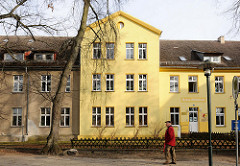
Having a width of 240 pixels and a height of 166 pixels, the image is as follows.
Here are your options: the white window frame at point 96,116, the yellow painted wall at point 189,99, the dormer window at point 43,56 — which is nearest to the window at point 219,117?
the yellow painted wall at point 189,99

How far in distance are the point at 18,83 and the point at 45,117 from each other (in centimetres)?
381

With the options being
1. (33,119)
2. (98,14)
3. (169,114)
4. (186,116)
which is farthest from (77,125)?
(98,14)

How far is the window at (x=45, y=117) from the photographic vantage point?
23.8m

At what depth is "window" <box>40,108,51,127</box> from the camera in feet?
77.9

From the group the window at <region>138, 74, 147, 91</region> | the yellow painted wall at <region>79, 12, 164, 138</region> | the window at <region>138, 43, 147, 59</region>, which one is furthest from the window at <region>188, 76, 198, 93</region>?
the window at <region>138, 43, 147, 59</region>

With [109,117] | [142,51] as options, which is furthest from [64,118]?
[142,51]

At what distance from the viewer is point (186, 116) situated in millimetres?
24203

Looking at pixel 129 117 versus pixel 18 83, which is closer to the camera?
pixel 129 117

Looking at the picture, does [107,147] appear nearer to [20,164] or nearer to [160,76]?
[20,164]

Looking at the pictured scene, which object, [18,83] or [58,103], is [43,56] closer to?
[18,83]

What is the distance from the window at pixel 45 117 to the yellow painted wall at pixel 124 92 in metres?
3.14

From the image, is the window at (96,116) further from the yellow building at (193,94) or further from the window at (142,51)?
the window at (142,51)

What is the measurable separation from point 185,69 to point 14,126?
51.0ft

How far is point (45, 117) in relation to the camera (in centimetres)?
2380
